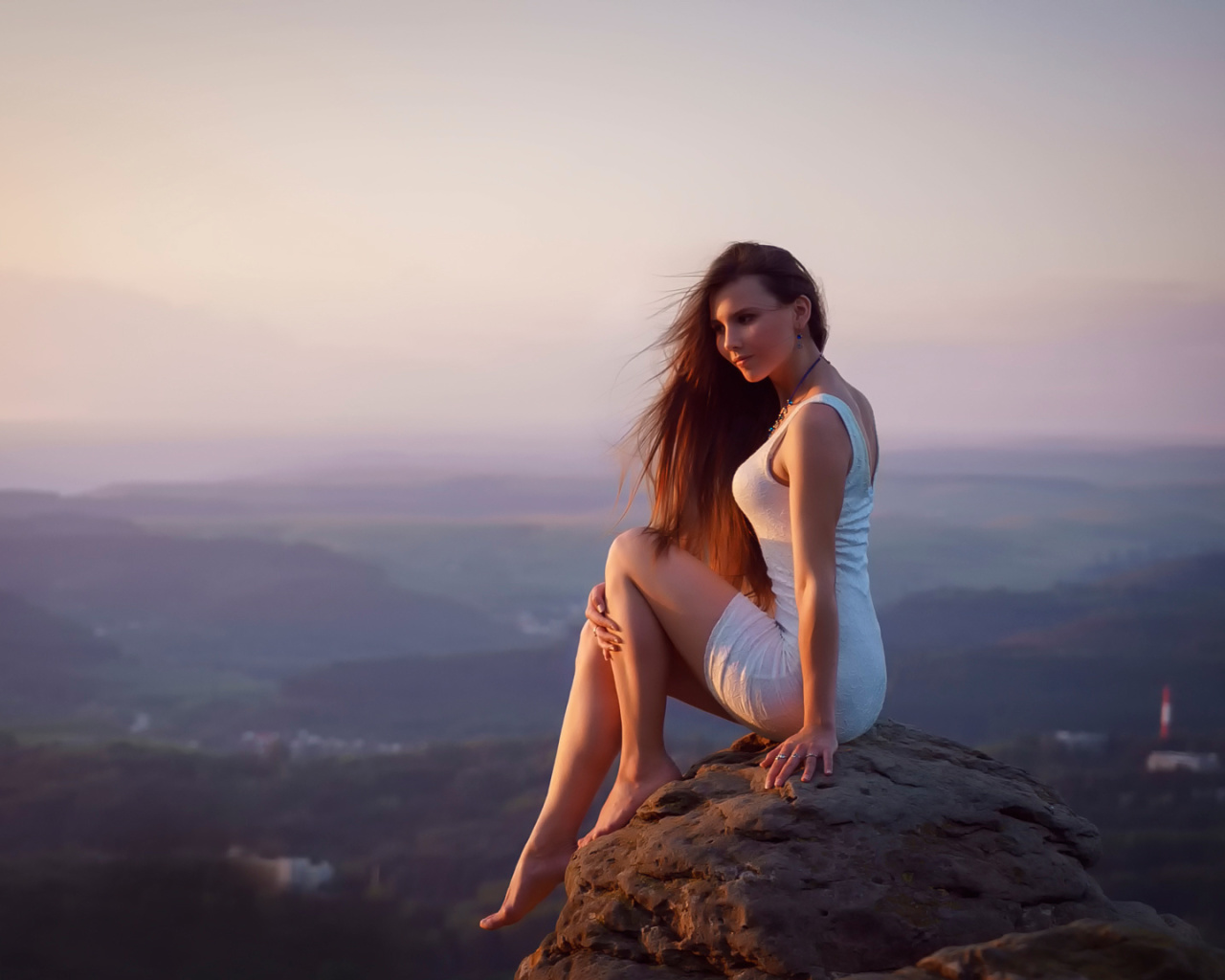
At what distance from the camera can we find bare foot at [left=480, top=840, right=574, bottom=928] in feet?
10.8

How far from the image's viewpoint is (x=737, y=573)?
11.4ft

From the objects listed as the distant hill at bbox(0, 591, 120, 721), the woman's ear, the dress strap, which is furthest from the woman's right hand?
the distant hill at bbox(0, 591, 120, 721)

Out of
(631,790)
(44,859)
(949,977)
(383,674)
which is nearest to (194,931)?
(44,859)

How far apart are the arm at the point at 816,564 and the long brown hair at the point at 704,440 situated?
499mm

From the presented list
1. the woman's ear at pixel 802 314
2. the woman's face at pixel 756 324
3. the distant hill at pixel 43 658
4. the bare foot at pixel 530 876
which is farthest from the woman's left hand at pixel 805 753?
the distant hill at pixel 43 658

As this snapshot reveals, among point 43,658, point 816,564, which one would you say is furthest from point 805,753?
point 43,658

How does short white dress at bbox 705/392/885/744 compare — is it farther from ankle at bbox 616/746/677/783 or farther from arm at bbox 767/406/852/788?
ankle at bbox 616/746/677/783

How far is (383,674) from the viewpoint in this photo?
26.6 metres

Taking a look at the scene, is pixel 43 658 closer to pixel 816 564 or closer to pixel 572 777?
pixel 572 777

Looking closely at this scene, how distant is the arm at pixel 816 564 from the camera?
110 inches

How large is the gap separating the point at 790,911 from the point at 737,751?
0.69m

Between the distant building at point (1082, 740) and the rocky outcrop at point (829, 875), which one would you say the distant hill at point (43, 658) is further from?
the rocky outcrop at point (829, 875)

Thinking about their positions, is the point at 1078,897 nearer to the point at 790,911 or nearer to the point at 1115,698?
the point at 790,911

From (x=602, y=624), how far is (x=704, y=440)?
2.35 feet
